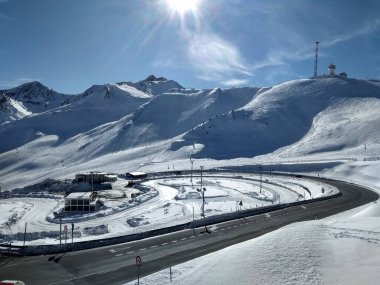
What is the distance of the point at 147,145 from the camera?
174 m

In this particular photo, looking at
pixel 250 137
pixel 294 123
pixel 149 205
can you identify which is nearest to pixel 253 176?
pixel 149 205

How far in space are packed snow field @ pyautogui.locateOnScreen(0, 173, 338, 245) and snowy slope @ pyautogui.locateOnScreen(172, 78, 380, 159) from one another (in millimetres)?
54946

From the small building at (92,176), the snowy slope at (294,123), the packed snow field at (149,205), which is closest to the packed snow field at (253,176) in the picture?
the packed snow field at (149,205)

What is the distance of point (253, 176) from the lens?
94.4m

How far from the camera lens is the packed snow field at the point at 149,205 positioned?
139ft

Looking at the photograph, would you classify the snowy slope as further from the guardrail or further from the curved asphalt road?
the curved asphalt road

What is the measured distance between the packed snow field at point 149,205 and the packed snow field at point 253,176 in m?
0.20

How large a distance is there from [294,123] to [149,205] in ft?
400

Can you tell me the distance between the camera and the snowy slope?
14200 centimetres

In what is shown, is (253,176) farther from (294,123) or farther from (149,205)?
(294,123)

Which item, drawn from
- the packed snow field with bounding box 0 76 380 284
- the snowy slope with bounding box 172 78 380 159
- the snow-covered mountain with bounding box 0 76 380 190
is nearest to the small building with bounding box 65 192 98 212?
the packed snow field with bounding box 0 76 380 284

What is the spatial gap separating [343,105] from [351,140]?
4704 cm

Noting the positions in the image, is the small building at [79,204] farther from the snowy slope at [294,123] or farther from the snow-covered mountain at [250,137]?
the snowy slope at [294,123]

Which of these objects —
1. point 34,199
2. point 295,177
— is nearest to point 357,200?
point 295,177
